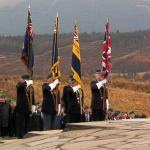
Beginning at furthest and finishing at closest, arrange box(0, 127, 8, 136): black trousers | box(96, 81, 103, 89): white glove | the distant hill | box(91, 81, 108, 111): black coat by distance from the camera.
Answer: the distant hill → box(0, 127, 8, 136): black trousers → box(91, 81, 108, 111): black coat → box(96, 81, 103, 89): white glove

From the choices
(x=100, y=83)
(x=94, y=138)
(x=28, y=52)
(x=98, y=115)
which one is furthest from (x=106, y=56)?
(x=94, y=138)

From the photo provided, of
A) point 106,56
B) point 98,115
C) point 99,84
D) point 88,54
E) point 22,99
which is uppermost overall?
point 88,54

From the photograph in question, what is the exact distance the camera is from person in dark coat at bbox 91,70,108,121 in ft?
45.3

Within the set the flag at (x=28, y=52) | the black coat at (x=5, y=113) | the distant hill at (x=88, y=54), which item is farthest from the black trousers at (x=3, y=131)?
the distant hill at (x=88, y=54)

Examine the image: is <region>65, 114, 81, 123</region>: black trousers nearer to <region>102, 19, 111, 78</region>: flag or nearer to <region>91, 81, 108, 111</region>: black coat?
<region>91, 81, 108, 111</region>: black coat

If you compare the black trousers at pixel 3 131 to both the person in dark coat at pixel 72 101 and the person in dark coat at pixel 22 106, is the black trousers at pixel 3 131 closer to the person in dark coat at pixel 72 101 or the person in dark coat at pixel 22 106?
the person in dark coat at pixel 22 106

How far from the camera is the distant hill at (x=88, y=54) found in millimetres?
81312

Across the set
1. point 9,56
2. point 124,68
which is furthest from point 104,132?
point 9,56

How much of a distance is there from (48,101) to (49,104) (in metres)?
0.07

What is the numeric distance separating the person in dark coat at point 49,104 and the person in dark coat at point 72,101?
0.80ft

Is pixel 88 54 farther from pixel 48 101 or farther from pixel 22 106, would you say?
pixel 22 106

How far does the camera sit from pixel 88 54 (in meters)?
96.4

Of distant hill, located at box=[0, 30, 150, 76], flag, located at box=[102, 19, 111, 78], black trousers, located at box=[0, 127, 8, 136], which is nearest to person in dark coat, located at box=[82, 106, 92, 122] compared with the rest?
flag, located at box=[102, 19, 111, 78]

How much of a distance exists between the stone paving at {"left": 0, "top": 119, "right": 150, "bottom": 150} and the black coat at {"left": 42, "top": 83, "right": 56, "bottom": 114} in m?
2.78
